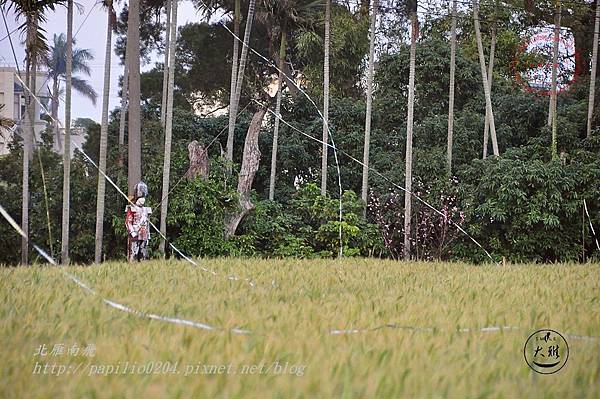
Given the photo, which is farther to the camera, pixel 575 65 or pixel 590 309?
pixel 575 65

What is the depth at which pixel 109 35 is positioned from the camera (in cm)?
1778

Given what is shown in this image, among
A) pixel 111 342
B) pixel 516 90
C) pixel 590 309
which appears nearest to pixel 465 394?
pixel 111 342

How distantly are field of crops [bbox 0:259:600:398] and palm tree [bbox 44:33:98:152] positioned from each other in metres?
5.44

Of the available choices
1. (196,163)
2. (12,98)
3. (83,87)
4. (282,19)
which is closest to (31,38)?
(12,98)

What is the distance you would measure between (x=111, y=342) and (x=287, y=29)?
15.1 m

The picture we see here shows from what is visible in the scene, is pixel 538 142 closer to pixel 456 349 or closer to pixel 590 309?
pixel 590 309

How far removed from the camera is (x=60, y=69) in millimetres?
20172

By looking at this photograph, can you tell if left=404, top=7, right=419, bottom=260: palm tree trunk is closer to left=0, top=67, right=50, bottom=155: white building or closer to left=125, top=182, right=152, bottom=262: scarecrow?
left=125, top=182, right=152, bottom=262: scarecrow

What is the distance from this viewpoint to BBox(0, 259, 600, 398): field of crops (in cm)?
377

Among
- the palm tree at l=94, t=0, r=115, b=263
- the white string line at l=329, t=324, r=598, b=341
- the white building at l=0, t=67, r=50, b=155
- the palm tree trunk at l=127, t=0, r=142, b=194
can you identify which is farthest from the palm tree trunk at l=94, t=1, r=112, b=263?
the white string line at l=329, t=324, r=598, b=341

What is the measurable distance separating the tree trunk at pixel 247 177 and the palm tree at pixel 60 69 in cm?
368

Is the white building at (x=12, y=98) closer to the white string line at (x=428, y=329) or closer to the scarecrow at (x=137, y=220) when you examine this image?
the scarecrow at (x=137, y=220)

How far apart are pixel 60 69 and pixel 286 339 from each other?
55.5 feet

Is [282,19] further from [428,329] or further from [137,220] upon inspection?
[428,329]
